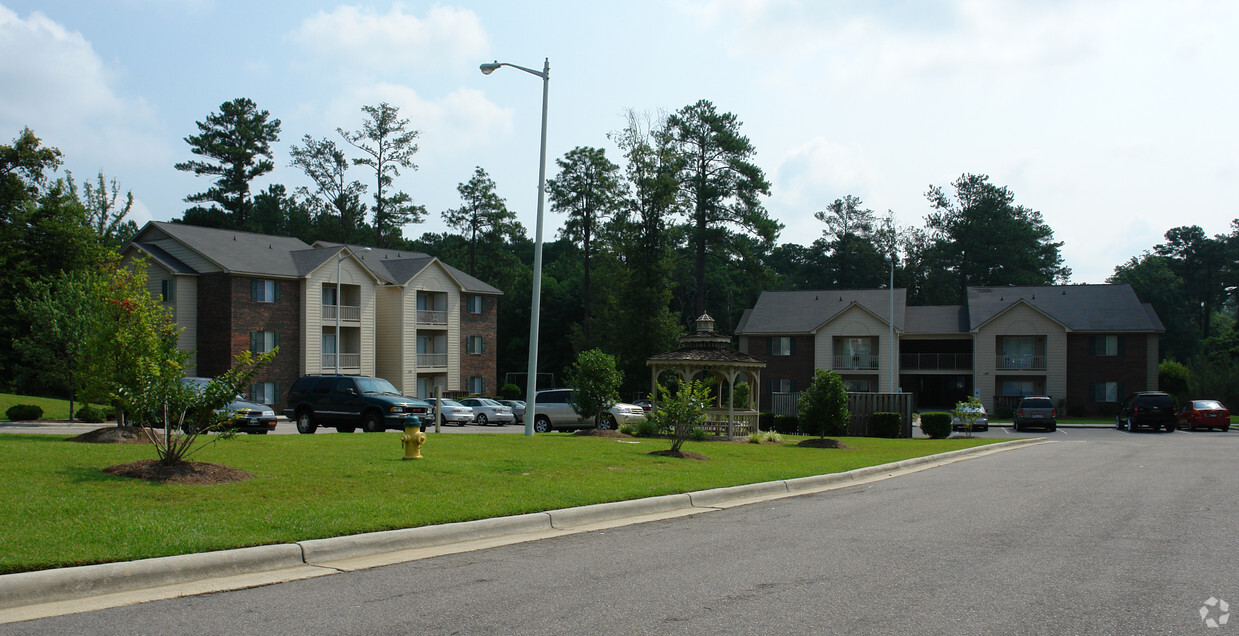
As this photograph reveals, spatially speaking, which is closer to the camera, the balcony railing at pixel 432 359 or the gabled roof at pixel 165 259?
the gabled roof at pixel 165 259

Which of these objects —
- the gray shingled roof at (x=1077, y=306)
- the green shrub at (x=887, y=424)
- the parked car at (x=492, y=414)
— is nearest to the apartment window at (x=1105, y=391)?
the gray shingled roof at (x=1077, y=306)

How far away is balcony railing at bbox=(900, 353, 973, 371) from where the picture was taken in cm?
6053

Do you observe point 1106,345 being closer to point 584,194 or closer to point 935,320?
point 935,320

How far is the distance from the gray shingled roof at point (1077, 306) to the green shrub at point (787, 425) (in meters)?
30.4

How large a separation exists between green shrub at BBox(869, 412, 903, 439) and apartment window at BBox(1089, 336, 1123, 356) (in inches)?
1233

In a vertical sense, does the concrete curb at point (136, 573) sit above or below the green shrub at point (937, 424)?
above

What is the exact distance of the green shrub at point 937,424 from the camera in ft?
108

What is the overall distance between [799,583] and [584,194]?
6710 centimetres

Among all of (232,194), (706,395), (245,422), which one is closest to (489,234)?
(232,194)

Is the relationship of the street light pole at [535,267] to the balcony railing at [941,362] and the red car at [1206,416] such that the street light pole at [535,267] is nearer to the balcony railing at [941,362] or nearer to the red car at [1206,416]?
the red car at [1206,416]

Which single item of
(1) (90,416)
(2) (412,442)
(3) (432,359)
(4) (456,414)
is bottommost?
(4) (456,414)

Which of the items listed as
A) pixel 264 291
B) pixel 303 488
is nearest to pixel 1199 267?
pixel 264 291

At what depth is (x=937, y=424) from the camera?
3316 cm

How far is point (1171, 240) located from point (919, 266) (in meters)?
33.5
